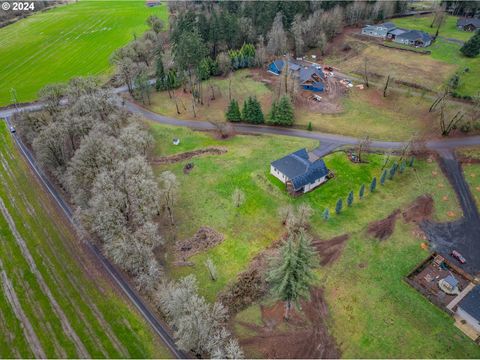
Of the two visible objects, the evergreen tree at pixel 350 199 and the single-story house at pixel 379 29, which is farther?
the single-story house at pixel 379 29

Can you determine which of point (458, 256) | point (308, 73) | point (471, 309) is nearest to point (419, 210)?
point (458, 256)

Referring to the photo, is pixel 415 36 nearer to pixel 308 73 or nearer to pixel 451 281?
pixel 308 73

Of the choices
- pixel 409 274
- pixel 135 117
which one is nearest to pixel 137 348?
pixel 409 274

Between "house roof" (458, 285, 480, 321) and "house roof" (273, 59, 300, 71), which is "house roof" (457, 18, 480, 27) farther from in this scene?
"house roof" (458, 285, 480, 321)

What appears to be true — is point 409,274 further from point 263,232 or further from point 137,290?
point 137,290

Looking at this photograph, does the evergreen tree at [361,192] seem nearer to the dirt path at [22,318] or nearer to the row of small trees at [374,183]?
the row of small trees at [374,183]

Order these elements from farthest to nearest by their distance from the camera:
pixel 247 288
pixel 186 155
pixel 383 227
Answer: pixel 186 155, pixel 383 227, pixel 247 288

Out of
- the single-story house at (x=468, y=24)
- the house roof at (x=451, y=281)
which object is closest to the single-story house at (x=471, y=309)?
the house roof at (x=451, y=281)
